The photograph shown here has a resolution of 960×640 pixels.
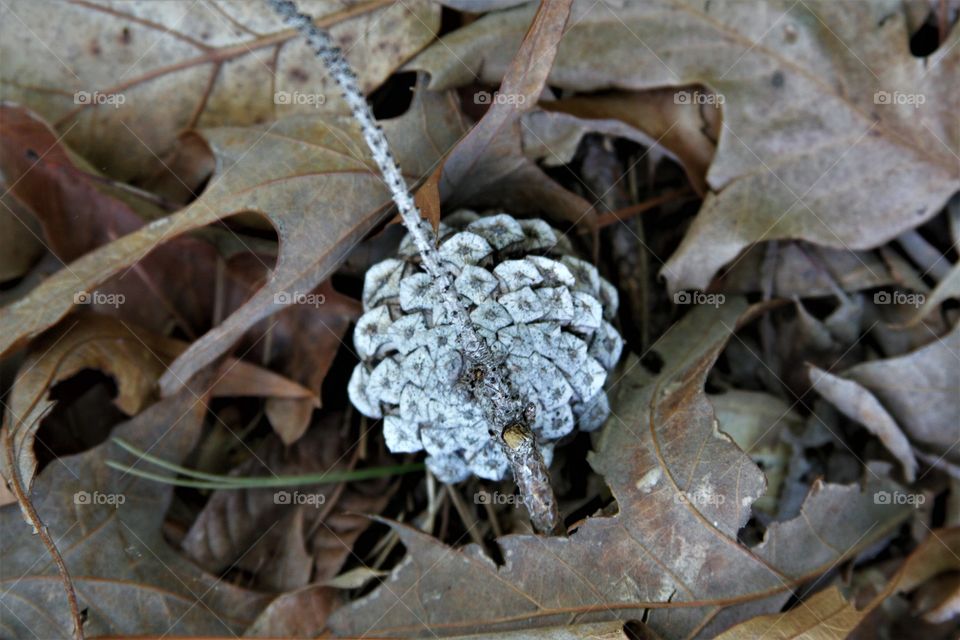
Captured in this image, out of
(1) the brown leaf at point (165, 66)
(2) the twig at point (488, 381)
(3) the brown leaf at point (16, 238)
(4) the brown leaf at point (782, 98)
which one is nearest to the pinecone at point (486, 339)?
(2) the twig at point (488, 381)

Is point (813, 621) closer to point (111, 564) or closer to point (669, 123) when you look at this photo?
point (669, 123)

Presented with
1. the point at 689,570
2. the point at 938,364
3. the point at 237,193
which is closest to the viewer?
the point at 689,570

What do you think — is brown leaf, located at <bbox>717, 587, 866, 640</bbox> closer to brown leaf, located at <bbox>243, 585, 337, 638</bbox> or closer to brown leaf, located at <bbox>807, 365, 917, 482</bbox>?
brown leaf, located at <bbox>807, 365, 917, 482</bbox>

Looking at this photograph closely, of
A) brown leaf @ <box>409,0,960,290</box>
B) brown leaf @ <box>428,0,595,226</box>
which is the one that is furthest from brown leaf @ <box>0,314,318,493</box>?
brown leaf @ <box>409,0,960,290</box>

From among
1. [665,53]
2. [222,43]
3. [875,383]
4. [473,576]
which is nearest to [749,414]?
[875,383]

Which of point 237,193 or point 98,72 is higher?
point 98,72

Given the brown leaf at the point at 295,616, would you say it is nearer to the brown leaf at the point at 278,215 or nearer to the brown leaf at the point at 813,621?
the brown leaf at the point at 278,215

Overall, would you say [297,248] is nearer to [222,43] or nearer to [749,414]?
[222,43]
